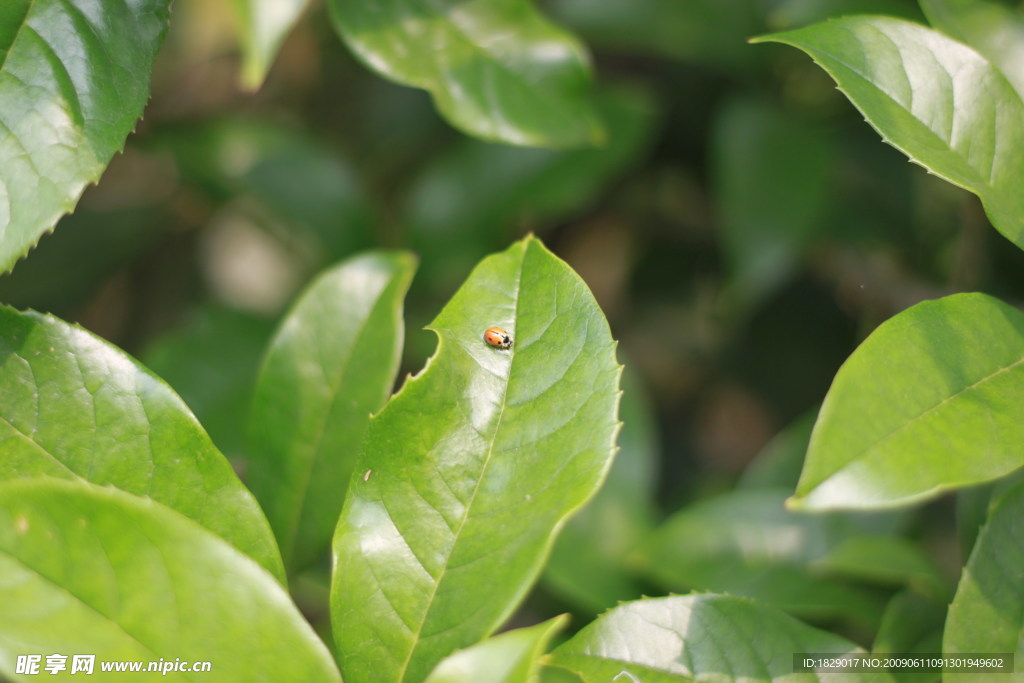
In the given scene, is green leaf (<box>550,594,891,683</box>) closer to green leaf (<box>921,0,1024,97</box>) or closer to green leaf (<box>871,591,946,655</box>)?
green leaf (<box>871,591,946,655</box>)

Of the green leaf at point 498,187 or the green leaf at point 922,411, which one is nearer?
the green leaf at point 922,411

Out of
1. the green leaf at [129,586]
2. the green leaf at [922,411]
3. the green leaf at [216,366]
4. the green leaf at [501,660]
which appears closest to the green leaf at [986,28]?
the green leaf at [922,411]

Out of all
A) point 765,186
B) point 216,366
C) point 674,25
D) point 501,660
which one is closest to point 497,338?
point 501,660

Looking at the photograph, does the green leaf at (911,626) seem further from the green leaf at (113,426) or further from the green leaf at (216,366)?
the green leaf at (216,366)

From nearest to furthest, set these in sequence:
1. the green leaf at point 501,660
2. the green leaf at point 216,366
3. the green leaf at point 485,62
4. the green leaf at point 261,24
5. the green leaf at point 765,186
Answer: the green leaf at point 501,660
the green leaf at point 261,24
the green leaf at point 485,62
the green leaf at point 216,366
the green leaf at point 765,186

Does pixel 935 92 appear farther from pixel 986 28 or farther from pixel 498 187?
pixel 498 187

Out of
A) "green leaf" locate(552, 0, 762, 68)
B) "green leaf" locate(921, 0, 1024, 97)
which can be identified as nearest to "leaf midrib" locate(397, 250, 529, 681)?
"green leaf" locate(921, 0, 1024, 97)

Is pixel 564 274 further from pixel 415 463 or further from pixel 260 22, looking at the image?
pixel 260 22
